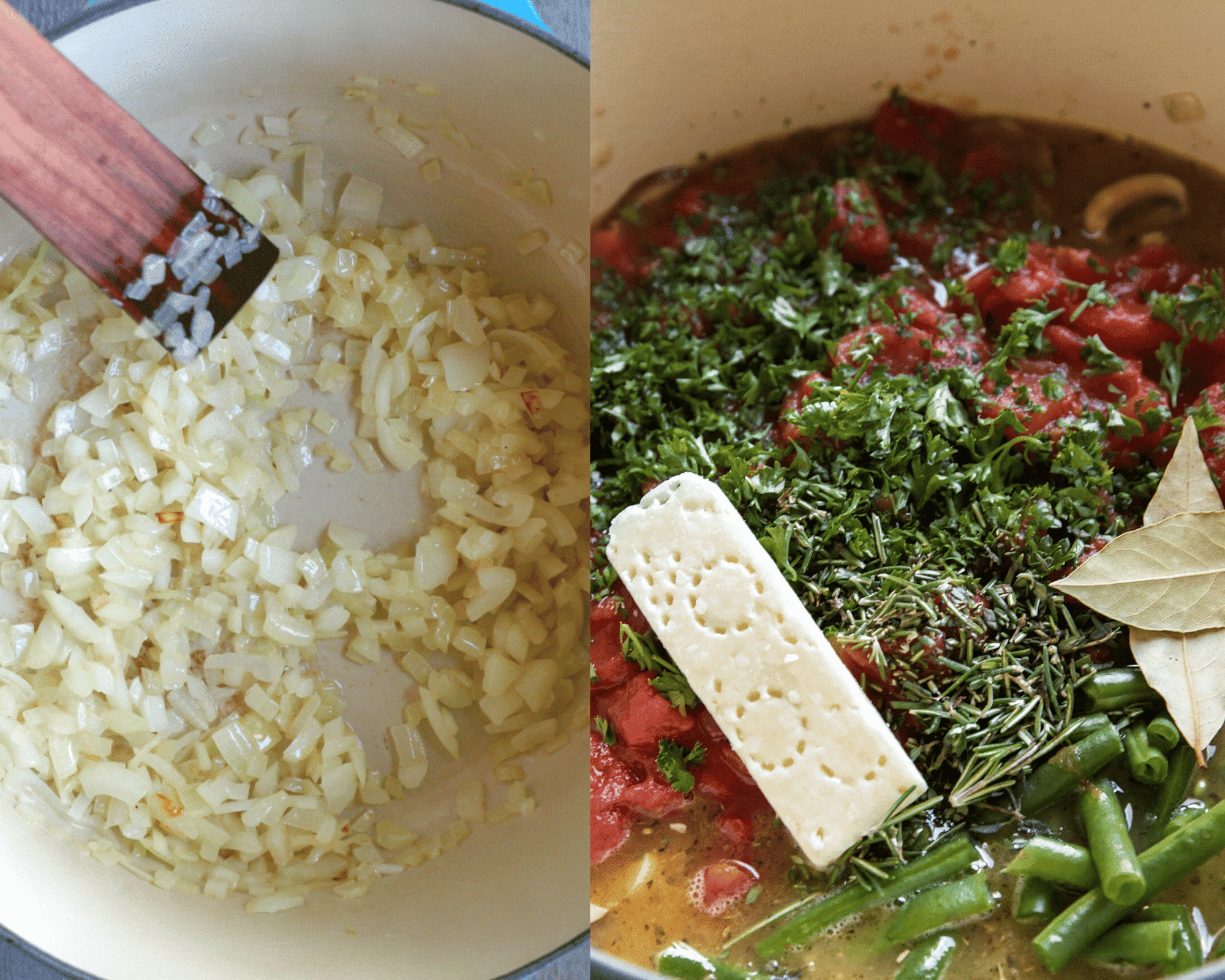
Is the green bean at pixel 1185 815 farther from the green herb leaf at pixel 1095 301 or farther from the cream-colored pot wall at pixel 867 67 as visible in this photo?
the cream-colored pot wall at pixel 867 67

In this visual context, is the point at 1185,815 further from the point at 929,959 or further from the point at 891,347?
the point at 891,347

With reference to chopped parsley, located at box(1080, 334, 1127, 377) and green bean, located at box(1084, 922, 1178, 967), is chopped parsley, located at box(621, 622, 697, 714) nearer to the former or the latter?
green bean, located at box(1084, 922, 1178, 967)

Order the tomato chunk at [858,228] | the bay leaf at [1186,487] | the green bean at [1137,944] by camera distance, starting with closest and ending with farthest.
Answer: the green bean at [1137,944]
the bay leaf at [1186,487]
the tomato chunk at [858,228]

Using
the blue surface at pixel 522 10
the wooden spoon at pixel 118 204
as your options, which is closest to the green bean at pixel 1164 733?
the blue surface at pixel 522 10

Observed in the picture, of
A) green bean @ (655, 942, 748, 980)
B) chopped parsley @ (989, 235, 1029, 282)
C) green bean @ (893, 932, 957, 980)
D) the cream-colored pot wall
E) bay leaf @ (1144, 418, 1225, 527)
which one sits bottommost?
green bean @ (655, 942, 748, 980)

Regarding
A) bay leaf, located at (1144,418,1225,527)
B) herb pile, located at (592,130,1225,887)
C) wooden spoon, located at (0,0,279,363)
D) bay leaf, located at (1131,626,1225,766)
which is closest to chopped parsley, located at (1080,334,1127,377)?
herb pile, located at (592,130,1225,887)

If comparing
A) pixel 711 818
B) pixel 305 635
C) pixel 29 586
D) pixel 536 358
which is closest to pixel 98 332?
pixel 29 586
